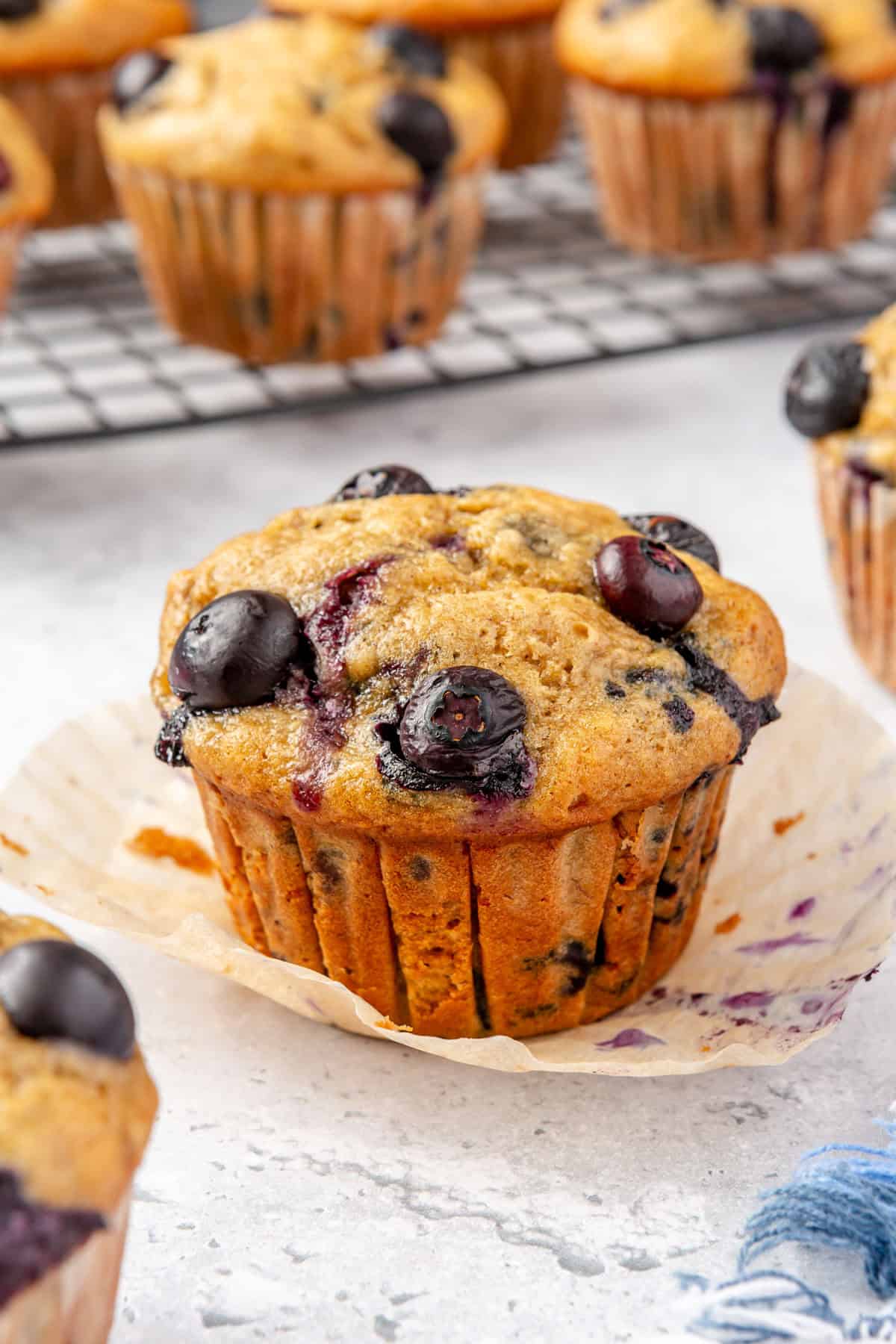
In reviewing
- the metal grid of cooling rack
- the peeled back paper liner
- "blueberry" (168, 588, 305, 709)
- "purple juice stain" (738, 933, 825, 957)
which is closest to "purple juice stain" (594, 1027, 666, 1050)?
the peeled back paper liner

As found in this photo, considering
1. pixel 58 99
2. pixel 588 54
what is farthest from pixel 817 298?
pixel 58 99

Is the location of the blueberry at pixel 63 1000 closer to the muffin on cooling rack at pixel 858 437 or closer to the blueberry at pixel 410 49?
the muffin on cooling rack at pixel 858 437

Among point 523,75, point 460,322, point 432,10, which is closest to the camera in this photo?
point 460,322

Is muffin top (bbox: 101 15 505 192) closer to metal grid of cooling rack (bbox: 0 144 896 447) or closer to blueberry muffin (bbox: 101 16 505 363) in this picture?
blueberry muffin (bbox: 101 16 505 363)

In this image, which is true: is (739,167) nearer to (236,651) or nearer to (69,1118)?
(236,651)

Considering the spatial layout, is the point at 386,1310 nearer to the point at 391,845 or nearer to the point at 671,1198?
the point at 671,1198

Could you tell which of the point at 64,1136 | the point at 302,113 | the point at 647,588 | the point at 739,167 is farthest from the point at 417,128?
the point at 64,1136
